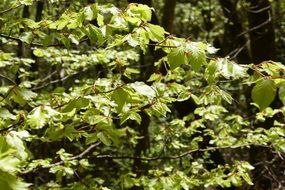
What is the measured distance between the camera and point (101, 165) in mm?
11164

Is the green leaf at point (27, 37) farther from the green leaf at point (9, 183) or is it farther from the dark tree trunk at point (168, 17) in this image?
the dark tree trunk at point (168, 17)

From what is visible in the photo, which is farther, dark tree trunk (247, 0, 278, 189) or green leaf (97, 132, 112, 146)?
dark tree trunk (247, 0, 278, 189)

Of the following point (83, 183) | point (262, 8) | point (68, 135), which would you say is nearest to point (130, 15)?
point (68, 135)

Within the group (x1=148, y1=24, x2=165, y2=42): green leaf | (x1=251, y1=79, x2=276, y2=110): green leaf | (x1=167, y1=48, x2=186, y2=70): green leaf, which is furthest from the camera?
(x1=148, y1=24, x2=165, y2=42): green leaf

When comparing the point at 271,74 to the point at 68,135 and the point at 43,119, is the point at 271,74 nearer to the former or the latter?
the point at 43,119

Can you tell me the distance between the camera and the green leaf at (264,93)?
1.99 m

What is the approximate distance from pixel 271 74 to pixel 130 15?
0.91 metres

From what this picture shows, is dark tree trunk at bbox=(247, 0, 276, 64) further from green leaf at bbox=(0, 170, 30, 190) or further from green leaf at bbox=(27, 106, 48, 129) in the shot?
green leaf at bbox=(0, 170, 30, 190)

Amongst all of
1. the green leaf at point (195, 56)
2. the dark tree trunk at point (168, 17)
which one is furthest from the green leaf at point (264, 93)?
the dark tree trunk at point (168, 17)

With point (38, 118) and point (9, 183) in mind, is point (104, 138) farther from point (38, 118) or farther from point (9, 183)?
A: point (9, 183)

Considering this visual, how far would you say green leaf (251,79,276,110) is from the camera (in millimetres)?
1994

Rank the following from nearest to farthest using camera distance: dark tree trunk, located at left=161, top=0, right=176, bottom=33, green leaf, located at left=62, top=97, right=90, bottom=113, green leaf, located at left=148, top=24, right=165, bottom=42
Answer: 1. green leaf, located at left=148, top=24, right=165, bottom=42
2. green leaf, located at left=62, top=97, right=90, bottom=113
3. dark tree trunk, located at left=161, top=0, right=176, bottom=33

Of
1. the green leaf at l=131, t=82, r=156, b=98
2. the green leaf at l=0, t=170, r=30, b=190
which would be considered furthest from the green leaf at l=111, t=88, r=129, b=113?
the green leaf at l=0, t=170, r=30, b=190

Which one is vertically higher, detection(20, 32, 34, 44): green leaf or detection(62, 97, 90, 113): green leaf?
detection(20, 32, 34, 44): green leaf
